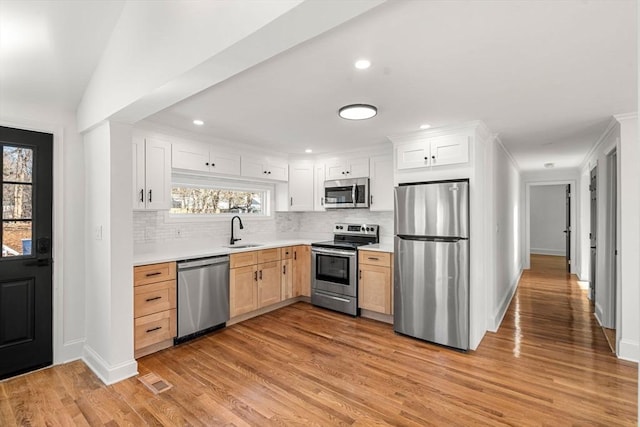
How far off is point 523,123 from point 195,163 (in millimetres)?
3605

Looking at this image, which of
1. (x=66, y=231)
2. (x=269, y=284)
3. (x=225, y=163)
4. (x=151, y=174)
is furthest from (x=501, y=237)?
(x=66, y=231)

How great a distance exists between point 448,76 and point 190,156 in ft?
9.37

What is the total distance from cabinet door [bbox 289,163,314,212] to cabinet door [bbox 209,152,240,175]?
3.52ft

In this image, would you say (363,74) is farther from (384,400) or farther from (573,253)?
(573,253)

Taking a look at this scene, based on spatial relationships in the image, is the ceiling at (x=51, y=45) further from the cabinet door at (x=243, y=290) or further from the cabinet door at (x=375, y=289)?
the cabinet door at (x=375, y=289)

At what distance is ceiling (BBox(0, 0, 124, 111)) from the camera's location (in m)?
2.04

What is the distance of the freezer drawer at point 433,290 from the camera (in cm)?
313

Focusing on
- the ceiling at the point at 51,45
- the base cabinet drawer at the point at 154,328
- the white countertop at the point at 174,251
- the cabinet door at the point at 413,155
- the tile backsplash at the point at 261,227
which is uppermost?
the ceiling at the point at 51,45

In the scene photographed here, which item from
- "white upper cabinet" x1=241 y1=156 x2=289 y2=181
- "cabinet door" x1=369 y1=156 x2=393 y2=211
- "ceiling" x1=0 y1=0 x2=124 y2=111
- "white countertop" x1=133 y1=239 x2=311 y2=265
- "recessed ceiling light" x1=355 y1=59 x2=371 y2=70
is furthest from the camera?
"white upper cabinet" x1=241 y1=156 x2=289 y2=181

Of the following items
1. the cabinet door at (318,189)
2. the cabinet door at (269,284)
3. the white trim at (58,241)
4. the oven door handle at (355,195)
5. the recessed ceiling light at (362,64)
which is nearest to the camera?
the recessed ceiling light at (362,64)

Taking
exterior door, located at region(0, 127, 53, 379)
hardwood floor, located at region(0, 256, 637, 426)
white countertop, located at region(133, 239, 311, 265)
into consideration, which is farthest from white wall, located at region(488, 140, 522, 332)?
exterior door, located at region(0, 127, 53, 379)

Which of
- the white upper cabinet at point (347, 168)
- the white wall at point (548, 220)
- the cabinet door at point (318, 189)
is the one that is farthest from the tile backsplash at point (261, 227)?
the white wall at point (548, 220)

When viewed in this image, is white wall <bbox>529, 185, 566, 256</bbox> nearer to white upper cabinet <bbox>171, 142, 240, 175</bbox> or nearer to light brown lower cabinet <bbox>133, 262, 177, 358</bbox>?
white upper cabinet <bbox>171, 142, 240, 175</bbox>

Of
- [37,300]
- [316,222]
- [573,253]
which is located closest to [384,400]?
[37,300]
